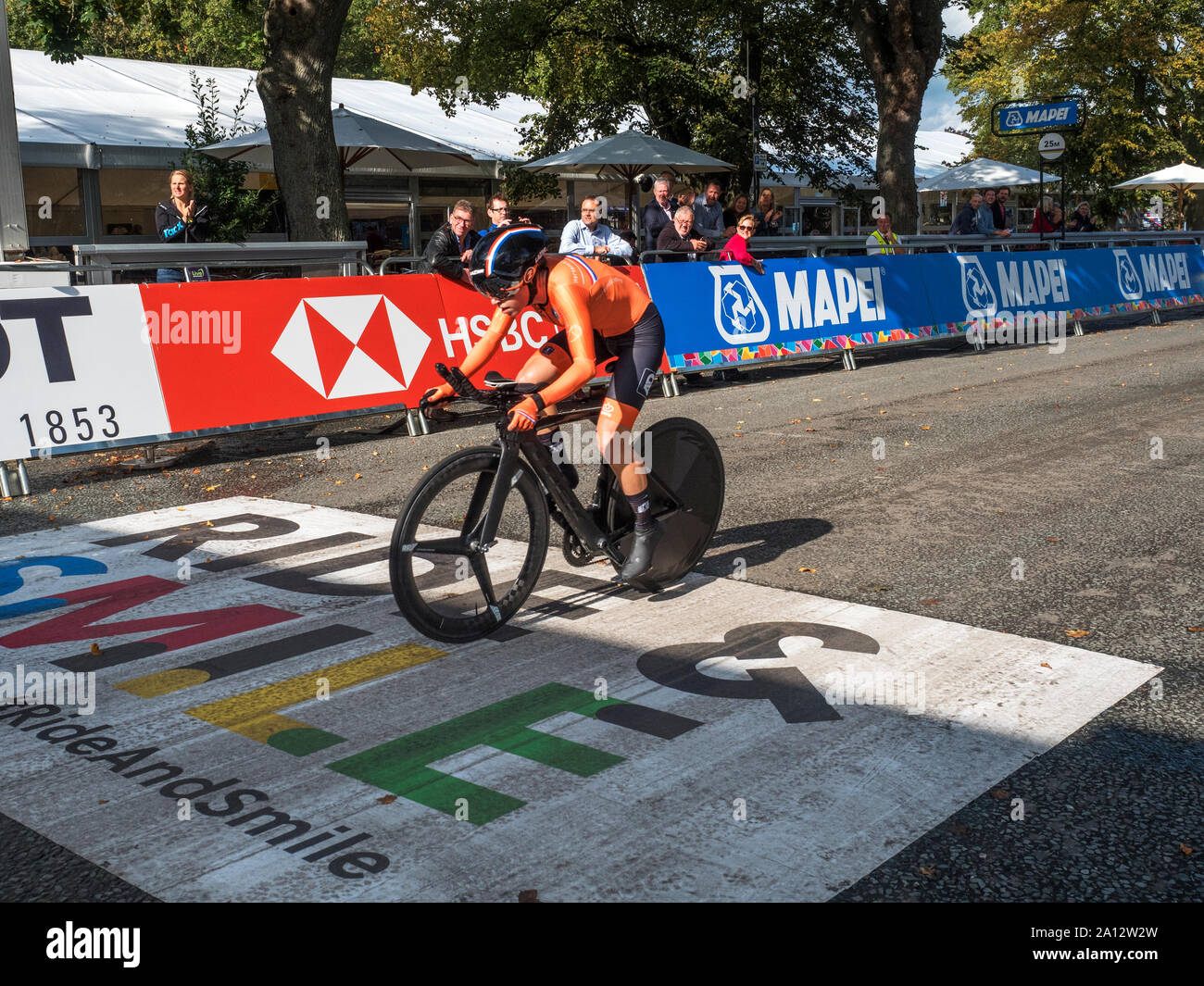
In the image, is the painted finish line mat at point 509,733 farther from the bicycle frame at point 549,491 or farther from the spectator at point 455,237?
the spectator at point 455,237

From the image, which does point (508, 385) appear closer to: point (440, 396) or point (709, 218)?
point (440, 396)

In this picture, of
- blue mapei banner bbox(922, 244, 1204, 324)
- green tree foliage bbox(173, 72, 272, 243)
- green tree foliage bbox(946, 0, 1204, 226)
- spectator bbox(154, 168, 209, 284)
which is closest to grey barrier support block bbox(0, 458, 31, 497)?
spectator bbox(154, 168, 209, 284)

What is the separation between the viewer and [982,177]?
30.1 meters

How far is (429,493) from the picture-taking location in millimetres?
5152

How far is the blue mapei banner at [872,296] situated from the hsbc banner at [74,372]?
19.7ft

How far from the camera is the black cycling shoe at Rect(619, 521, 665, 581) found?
19.5 ft

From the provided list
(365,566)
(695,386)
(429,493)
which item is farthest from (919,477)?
(695,386)

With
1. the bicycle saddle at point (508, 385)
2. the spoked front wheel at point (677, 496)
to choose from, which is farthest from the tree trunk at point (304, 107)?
the bicycle saddle at point (508, 385)

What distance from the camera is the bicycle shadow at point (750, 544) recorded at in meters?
6.76

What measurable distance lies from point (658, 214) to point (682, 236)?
741mm

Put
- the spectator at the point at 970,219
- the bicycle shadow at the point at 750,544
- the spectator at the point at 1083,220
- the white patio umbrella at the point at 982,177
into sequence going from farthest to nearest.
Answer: the white patio umbrella at the point at 982,177
the spectator at the point at 1083,220
the spectator at the point at 970,219
the bicycle shadow at the point at 750,544

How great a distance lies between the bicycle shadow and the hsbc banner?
5.09 metres

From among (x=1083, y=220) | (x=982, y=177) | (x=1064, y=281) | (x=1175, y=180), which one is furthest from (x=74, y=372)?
(x=1175, y=180)

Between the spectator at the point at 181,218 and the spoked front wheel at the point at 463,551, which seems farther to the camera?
the spectator at the point at 181,218
